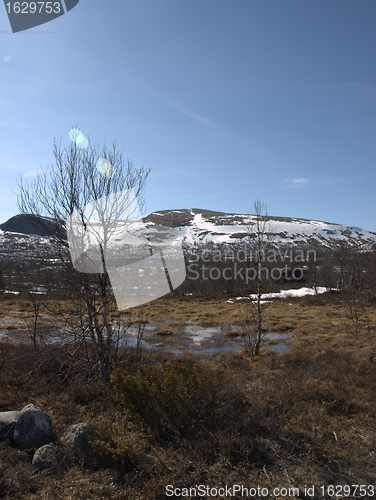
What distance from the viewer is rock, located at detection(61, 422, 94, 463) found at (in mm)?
4465

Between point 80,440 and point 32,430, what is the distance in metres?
0.86

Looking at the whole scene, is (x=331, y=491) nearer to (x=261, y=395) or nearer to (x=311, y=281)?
(x=261, y=395)

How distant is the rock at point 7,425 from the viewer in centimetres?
485

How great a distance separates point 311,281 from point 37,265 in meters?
58.8

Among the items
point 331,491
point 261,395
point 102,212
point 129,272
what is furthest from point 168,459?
point 102,212

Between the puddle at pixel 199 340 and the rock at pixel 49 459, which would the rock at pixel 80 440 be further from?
the puddle at pixel 199 340

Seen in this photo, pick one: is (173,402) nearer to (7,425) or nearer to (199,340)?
(7,425)

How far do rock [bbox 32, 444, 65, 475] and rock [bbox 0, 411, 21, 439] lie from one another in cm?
81

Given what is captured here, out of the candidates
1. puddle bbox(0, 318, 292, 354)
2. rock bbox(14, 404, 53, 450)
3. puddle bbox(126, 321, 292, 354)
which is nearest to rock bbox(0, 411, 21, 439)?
rock bbox(14, 404, 53, 450)

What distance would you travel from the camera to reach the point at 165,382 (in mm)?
4977

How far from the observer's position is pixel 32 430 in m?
4.80

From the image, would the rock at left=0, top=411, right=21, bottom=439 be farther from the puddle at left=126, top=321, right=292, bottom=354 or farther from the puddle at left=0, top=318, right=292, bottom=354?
the puddle at left=126, top=321, right=292, bottom=354

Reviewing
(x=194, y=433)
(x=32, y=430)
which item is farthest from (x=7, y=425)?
(x=194, y=433)

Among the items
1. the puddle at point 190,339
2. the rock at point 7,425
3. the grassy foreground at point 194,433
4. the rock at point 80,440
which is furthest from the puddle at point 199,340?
the rock at point 80,440
